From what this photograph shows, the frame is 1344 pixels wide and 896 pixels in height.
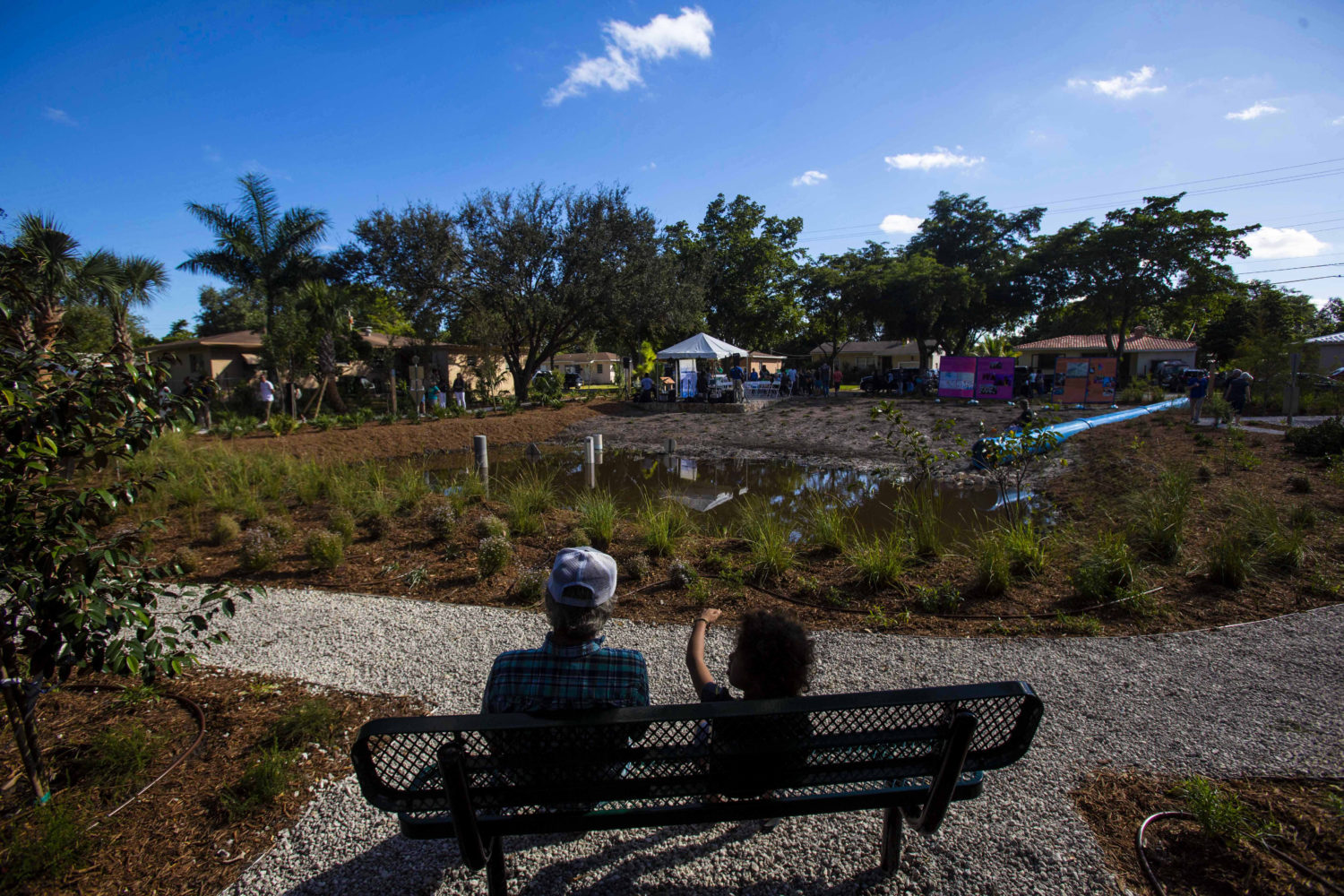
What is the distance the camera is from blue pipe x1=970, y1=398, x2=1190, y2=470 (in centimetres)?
611

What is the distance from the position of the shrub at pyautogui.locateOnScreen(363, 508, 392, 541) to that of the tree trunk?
403 cm

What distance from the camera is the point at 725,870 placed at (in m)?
2.28

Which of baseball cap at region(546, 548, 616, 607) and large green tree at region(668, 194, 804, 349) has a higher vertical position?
large green tree at region(668, 194, 804, 349)

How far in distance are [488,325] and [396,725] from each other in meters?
25.6

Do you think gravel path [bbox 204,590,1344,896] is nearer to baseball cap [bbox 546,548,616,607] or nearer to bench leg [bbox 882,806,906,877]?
bench leg [bbox 882,806,906,877]

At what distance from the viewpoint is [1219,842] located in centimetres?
226

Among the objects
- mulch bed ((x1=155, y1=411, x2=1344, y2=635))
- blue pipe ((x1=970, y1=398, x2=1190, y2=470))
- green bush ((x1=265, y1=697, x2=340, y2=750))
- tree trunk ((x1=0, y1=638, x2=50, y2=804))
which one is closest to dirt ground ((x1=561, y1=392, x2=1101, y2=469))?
blue pipe ((x1=970, y1=398, x2=1190, y2=470))

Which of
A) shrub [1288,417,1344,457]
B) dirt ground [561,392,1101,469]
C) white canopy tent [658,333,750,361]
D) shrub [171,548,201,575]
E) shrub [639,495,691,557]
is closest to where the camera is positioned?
shrub [171,548,201,575]

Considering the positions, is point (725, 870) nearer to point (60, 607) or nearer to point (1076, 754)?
point (1076, 754)

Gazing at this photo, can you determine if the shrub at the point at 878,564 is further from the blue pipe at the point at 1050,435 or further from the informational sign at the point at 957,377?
the informational sign at the point at 957,377

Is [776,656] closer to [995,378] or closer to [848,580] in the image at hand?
[848,580]

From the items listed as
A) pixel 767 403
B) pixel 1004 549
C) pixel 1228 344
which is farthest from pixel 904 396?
pixel 1228 344

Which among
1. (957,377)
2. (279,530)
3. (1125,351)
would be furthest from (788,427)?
(1125,351)

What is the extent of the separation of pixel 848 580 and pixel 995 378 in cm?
2077
